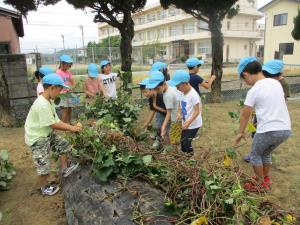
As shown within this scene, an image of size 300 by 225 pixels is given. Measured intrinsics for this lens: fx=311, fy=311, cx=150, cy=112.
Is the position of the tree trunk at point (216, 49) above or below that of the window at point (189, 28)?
below

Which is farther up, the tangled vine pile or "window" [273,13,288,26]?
"window" [273,13,288,26]

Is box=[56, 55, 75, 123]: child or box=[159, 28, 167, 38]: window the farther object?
box=[159, 28, 167, 38]: window

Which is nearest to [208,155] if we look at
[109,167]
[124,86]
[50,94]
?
[109,167]

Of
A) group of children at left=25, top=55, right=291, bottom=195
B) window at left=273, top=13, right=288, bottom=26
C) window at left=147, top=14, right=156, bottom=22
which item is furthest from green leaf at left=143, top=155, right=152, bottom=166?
window at left=147, top=14, right=156, bottom=22

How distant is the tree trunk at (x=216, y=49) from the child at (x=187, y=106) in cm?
573

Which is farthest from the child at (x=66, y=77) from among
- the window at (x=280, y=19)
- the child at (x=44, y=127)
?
the window at (x=280, y=19)

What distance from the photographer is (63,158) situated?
12.3ft

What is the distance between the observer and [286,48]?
2670 cm

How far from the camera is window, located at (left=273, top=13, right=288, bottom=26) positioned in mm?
27062

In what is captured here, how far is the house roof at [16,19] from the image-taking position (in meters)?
11.2

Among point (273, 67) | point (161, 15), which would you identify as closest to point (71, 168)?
point (273, 67)

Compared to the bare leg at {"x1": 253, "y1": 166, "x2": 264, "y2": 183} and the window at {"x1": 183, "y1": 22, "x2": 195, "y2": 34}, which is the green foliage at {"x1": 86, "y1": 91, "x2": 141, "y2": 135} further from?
the window at {"x1": 183, "y1": 22, "x2": 195, "y2": 34}

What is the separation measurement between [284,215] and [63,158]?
8.48 ft

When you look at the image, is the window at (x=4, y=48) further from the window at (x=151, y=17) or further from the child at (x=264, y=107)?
the window at (x=151, y=17)
